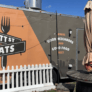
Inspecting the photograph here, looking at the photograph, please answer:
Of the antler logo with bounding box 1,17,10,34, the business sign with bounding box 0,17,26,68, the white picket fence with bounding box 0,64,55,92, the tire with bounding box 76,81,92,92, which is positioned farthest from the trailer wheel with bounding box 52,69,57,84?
the antler logo with bounding box 1,17,10,34

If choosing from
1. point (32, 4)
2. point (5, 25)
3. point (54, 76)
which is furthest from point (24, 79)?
point (32, 4)

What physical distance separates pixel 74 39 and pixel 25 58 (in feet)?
9.59

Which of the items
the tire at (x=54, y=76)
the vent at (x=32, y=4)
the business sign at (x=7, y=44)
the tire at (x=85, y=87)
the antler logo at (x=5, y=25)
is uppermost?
the vent at (x=32, y=4)

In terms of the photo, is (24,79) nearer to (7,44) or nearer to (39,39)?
(7,44)

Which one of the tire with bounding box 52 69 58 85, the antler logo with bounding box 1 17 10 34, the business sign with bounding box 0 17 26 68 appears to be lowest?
the tire with bounding box 52 69 58 85

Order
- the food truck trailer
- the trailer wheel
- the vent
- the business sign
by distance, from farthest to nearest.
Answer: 1. the vent
2. the trailer wheel
3. the food truck trailer
4. the business sign

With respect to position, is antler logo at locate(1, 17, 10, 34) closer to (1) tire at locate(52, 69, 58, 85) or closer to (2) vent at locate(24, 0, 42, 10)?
(2) vent at locate(24, 0, 42, 10)

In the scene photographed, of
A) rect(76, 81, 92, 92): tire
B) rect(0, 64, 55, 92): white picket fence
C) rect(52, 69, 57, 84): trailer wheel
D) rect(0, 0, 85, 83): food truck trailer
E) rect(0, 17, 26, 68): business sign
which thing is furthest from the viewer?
rect(52, 69, 57, 84): trailer wheel

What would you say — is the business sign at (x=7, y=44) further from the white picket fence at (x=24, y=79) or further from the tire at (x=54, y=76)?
the tire at (x=54, y=76)

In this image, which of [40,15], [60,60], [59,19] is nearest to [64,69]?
[60,60]

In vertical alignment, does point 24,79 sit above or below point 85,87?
below

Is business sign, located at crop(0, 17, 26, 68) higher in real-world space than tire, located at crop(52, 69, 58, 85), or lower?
higher

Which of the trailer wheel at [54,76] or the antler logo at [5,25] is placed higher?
the antler logo at [5,25]

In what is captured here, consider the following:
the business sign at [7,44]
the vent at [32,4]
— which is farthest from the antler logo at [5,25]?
the vent at [32,4]
